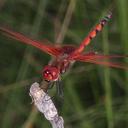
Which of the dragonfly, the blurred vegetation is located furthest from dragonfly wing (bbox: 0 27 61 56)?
the blurred vegetation

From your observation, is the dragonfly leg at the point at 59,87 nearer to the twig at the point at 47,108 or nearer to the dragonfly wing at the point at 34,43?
the dragonfly wing at the point at 34,43

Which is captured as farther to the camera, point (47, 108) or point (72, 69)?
point (72, 69)

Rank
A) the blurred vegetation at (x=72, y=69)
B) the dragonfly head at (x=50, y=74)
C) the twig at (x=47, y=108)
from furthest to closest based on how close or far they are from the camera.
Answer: the blurred vegetation at (x=72, y=69) → the dragonfly head at (x=50, y=74) → the twig at (x=47, y=108)

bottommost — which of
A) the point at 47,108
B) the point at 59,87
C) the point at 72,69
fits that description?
the point at 47,108

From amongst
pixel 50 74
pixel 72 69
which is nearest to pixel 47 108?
pixel 50 74

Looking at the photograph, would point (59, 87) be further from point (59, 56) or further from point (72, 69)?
point (72, 69)

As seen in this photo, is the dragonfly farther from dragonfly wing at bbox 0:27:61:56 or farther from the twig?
the twig

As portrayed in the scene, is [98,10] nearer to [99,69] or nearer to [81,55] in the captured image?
[99,69]

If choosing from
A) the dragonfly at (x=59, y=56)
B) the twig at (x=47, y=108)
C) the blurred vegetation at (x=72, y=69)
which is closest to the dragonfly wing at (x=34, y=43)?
the dragonfly at (x=59, y=56)
